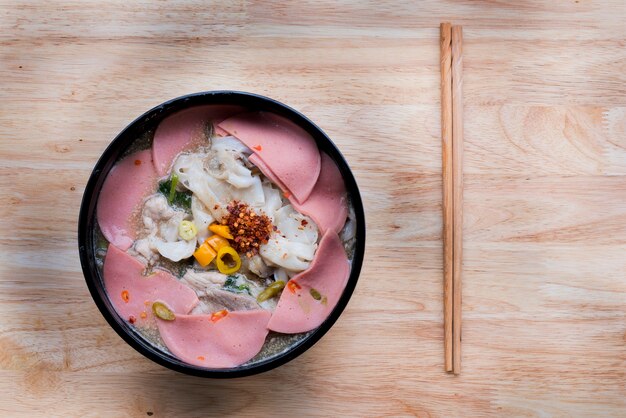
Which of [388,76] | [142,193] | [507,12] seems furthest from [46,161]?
[507,12]

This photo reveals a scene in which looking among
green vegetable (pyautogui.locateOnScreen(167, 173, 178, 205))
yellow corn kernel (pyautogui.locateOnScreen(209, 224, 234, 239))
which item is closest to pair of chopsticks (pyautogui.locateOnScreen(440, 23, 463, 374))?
yellow corn kernel (pyautogui.locateOnScreen(209, 224, 234, 239))

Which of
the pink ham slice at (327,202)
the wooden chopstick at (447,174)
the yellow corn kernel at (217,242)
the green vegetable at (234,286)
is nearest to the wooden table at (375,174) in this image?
the wooden chopstick at (447,174)

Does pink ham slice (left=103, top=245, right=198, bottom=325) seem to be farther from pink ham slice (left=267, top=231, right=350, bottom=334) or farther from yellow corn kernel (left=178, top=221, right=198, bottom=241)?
pink ham slice (left=267, top=231, right=350, bottom=334)

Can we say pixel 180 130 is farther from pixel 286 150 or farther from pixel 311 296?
pixel 311 296

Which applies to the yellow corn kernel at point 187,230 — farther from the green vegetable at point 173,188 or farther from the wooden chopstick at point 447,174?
the wooden chopstick at point 447,174

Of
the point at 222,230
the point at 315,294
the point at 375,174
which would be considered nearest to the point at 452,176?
the point at 375,174

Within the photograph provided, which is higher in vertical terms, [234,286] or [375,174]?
[375,174]
